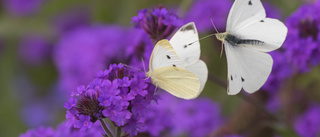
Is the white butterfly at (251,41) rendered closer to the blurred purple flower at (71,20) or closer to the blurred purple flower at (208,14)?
the blurred purple flower at (208,14)

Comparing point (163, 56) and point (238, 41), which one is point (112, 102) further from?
point (238, 41)

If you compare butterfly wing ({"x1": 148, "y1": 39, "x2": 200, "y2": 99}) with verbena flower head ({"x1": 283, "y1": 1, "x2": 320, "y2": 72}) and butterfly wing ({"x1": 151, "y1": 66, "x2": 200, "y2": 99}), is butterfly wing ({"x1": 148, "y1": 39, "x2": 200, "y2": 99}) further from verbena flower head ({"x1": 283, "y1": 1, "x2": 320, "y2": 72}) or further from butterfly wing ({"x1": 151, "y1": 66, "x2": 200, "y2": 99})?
verbena flower head ({"x1": 283, "y1": 1, "x2": 320, "y2": 72})

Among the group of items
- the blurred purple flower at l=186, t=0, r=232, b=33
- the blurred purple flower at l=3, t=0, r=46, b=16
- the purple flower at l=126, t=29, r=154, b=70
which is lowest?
the purple flower at l=126, t=29, r=154, b=70

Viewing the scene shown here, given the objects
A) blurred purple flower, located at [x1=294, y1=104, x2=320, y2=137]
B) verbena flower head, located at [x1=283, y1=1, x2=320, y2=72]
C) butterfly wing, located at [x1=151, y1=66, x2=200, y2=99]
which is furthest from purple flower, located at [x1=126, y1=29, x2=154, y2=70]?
blurred purple flower, located at [x1=294, y1=104, x2=320, y2=137]

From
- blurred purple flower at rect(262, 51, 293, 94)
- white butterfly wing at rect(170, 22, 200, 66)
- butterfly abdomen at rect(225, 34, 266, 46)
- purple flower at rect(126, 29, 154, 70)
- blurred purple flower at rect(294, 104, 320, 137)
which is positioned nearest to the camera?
white butterfly wing at rect(170, 22, 200, 66)

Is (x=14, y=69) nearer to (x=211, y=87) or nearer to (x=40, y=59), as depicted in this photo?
(x=40, y=59)

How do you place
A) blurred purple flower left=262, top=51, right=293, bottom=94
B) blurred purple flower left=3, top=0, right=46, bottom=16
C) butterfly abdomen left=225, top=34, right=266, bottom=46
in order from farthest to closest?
blurred purple flower left=3, top=0, right=46, bottom=16, blurred purple flower left=262, top=51, right=293, bottom=94, butterfly abdomen left=225, top=34, right=266, bottom=46

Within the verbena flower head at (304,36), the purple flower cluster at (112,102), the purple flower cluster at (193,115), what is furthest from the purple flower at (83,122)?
the purple flower cluster at (193,115)
